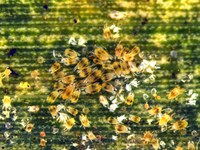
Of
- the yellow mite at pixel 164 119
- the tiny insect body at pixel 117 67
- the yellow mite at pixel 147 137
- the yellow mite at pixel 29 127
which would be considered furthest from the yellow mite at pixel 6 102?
the yellow mite at pixel 164 119

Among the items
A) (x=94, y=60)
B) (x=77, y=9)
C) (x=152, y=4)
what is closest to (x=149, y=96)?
(x=94, y=60)

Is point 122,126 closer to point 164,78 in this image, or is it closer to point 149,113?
point 149,113

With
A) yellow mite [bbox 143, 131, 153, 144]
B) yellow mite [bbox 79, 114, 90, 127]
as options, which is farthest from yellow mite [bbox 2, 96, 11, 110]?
yellow mite [bbox 143, 131, 153, 144]

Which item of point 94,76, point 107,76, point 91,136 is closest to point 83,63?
point 94,76

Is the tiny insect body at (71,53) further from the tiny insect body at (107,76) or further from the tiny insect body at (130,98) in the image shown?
the tiny insect body at (130,98)

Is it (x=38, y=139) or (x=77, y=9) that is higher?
(x=77, y=9)

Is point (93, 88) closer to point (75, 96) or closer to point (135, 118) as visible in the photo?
point (75, 96)

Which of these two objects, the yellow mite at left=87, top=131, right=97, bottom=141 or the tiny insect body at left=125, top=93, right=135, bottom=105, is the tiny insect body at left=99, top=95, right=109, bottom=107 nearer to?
the tiny insect body at left=125, top=93, right=135, bottom=105

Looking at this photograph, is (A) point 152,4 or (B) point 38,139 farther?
(B) point 38,139

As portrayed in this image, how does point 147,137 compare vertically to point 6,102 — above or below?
below

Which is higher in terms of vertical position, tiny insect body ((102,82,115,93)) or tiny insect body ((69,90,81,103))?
→ tiny insect body ((102,82,115,93))

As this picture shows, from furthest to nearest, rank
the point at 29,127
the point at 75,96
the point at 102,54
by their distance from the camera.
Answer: the point at 29,127 → the point at 75,96 → the point at 102,54
